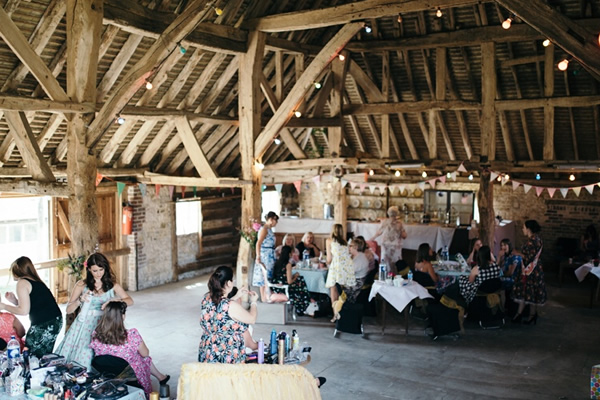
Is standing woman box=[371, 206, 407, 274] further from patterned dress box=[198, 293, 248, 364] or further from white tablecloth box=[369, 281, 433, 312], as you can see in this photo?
patterned dress box=[198, 293, 248, 364]

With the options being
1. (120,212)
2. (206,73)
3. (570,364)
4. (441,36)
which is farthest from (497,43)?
(120,212)

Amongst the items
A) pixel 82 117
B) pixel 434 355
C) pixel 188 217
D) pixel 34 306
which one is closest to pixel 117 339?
pixel 34 306

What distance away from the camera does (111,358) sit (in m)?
5.66

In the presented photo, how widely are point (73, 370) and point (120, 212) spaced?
7456 mm

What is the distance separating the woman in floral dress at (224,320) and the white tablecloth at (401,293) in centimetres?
393

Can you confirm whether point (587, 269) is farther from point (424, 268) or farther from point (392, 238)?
point (424, 268)

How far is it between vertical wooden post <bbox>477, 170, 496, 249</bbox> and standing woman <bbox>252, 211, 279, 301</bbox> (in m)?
4.59

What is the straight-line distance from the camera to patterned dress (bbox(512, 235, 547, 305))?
9.72 metres

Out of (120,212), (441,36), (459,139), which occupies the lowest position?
(120,212)

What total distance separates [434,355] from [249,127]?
4.74 metres

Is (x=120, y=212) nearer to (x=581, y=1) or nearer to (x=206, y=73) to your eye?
(x=206, y=73)

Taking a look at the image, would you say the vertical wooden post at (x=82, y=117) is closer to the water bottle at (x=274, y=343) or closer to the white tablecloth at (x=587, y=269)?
the water bottle at (x=274, y=343)

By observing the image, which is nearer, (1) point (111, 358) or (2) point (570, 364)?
(1) point (111, 358)

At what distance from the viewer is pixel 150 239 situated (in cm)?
1296
